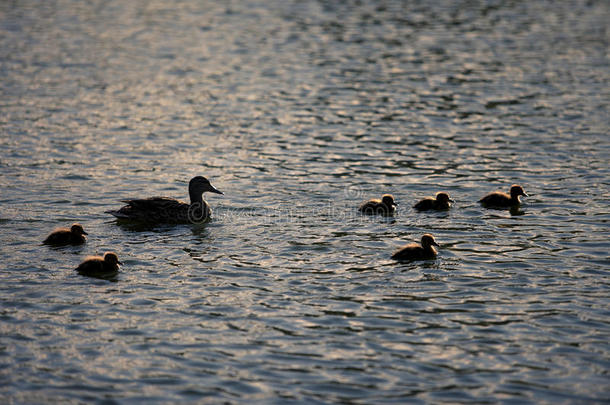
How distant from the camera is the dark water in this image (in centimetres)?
981

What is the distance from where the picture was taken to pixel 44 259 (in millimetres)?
13227

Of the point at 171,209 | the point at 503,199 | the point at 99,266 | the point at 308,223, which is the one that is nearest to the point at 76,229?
the point at 99,266

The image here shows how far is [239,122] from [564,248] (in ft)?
40.1

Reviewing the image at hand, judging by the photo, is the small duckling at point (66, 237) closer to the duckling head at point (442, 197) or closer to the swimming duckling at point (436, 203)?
the swimming duckling at point (436, 203)

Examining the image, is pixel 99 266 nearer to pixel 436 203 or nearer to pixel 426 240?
pixel 426 240

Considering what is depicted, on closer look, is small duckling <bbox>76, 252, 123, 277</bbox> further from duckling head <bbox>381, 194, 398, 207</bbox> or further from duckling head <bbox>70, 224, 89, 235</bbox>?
duckling head <bbox>381, 194, 398, 207</bbox>

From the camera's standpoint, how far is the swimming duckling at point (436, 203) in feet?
52.4

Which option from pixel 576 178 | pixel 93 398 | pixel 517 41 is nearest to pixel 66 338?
pixel 93 398

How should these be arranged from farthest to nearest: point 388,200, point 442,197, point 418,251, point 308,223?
point 442,197, point 388,200, point 308,223, point 418,251

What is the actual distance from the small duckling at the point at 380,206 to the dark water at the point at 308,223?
0.37 metres

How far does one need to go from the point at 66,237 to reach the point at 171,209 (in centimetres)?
233

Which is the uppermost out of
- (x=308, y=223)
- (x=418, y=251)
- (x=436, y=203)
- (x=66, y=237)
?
(x=436, y=203)

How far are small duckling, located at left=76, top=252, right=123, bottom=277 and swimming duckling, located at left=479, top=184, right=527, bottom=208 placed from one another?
754 cm

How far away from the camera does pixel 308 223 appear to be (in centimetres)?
1539
